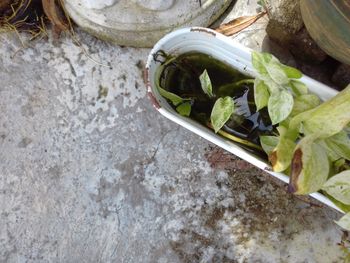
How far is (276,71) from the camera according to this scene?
3.03ft

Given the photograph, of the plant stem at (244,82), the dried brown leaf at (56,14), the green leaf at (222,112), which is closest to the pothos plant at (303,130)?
the green leaf at (222,112)

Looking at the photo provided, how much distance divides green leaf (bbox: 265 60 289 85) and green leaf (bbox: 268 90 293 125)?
3 cm

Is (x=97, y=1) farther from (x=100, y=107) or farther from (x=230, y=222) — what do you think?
(x=230, y=222)

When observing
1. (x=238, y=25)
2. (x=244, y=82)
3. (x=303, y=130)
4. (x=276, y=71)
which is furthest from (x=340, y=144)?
(x=238, y=25)

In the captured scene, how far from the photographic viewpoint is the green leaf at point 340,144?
0.94 m

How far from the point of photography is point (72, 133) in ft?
4.43

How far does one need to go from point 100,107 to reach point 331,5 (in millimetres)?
692

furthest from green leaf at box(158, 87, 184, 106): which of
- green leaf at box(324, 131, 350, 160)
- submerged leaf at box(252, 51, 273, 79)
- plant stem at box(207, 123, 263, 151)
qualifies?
green leaf at box(324, 131, 350, 160)

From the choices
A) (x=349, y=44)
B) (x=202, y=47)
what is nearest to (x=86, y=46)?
(x=202, y=47)

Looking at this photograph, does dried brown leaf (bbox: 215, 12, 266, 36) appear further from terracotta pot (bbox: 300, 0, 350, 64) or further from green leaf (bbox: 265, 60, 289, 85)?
green leaf (bbox: 265, 60, 289, 85)

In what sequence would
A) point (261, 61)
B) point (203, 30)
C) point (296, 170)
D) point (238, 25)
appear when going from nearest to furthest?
Result: point (296, 170)
point (261, 61)
point (203, 30)
point (238, 25)

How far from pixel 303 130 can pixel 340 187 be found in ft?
0.39

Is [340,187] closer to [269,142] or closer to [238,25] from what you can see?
[269,142]

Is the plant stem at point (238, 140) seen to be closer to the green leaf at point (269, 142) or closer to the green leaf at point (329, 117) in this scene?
the green leaf at point (269, 142)
